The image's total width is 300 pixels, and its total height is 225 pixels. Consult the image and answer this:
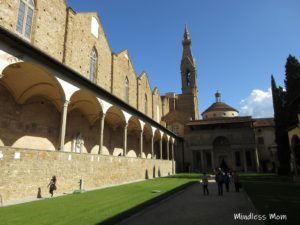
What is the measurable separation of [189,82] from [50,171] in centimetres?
4772

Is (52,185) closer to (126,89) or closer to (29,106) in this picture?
(29,106)

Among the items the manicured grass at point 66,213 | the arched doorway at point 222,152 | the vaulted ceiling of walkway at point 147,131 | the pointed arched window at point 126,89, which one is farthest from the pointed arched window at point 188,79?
the manicured grass at point 66,213

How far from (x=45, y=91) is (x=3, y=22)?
4.34 meters

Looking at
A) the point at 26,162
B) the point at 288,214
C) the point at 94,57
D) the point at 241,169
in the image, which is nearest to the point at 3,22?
the point at 26,162

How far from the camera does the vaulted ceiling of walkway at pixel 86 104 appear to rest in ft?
53.0

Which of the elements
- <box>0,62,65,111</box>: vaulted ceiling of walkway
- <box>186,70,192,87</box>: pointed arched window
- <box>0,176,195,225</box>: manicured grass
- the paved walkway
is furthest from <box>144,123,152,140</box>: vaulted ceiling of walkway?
<box>186,70,192,87</box>: pointed arched window

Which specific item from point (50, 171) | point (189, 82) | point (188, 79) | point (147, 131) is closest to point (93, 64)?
point (147, 131)

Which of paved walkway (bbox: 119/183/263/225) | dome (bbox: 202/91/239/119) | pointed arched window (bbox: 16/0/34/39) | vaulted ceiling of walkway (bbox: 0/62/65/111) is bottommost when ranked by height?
paved walkway (bbox: 119/183/263/225)

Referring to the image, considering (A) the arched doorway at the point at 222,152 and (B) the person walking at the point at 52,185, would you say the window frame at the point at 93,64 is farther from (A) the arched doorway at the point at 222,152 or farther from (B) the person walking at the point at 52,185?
(A) the arched doorway at the point at 222,152

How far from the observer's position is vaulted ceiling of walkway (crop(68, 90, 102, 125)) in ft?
53.0

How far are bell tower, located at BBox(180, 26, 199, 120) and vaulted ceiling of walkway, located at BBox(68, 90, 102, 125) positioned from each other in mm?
34761

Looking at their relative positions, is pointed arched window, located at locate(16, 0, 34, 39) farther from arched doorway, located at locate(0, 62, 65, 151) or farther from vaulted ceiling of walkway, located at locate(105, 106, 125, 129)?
vaulted ceiling of walkway, located at locate(105, 106, 125, 129)

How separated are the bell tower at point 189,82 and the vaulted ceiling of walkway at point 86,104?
34761 mm

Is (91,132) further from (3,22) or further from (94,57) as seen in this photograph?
(3,22)
